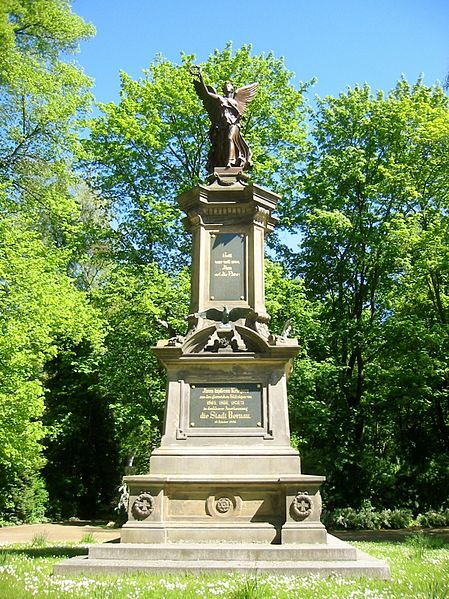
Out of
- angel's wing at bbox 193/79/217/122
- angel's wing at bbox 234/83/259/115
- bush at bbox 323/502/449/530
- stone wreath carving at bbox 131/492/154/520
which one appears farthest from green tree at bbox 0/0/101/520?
bush at bbox 323/502/449/530

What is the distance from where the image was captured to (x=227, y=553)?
832cm

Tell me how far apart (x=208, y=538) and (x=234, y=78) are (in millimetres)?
20016

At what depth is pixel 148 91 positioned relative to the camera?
24172mm

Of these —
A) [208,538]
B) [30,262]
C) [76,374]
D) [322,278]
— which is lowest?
[208,538]

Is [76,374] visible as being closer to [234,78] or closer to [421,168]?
[234,78]

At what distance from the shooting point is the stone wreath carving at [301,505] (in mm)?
8859

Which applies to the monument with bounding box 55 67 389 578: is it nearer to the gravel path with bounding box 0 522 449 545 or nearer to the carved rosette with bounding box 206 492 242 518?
the carved rosette with bounding box 206 492 242 518

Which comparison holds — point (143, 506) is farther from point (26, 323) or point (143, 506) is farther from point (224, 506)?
point (26, 323)

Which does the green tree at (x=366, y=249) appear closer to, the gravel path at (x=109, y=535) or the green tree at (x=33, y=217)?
the gravel path at (x=109, y=535)

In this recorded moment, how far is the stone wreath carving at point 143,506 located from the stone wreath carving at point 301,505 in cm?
212

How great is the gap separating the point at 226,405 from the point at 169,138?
658 inches

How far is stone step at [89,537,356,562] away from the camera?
8297 mm

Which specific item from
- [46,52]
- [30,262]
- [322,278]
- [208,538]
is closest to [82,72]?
[46,52]

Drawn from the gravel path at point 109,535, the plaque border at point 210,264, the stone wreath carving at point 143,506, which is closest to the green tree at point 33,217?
the gravel path at point 109,535
